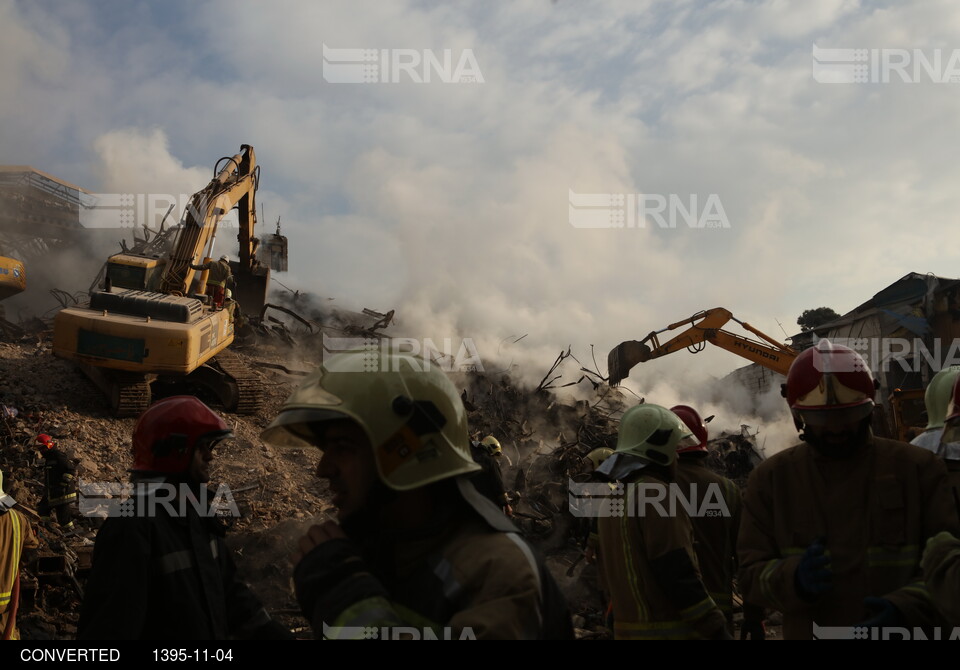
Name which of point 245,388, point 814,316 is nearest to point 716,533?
point 245,388

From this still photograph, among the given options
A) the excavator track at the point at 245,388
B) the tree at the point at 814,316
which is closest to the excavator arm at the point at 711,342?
the excavator track at the point at 245,388

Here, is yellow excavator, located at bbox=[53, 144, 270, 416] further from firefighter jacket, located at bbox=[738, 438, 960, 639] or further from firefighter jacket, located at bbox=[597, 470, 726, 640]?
firefighter jacket, located at bbox=[738, 438, 960, 639]

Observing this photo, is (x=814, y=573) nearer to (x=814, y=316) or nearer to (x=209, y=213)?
(x=209, y=213)

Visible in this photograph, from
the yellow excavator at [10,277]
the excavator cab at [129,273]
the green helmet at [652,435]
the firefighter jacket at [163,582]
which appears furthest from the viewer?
the yellow excavator at [10,277]

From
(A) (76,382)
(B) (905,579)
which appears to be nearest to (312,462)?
(A) (76,382)

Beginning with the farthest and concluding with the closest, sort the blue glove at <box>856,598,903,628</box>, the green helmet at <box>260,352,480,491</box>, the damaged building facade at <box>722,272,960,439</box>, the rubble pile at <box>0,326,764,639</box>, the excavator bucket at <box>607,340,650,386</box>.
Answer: the excavator bucket at <box>607,340,650,386</box>, the damaged building facade at <box>722,272,960,439</box>, the rubble pile at <box>0,326,764,639</box>, the blue glove at <box>856,598,903,628</box>, the green helmet at <box>260,352,480,491</box>

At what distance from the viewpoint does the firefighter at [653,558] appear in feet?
10.1

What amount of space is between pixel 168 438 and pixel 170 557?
1.68 ft

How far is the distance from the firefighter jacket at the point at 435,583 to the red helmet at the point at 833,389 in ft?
5.08

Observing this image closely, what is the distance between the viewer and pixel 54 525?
9.02 m

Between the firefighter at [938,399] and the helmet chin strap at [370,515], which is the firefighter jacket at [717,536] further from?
the helmet chin strap at [370,515]

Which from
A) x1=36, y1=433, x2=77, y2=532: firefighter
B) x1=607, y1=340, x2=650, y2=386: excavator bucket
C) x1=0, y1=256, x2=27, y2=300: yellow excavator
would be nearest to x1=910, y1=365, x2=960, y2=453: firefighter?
x1=36, y1=433, x2=77, y2=532: firefighter

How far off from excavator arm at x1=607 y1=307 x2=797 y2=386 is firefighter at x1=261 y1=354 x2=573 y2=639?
13.9m

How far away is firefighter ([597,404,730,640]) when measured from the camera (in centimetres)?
307
